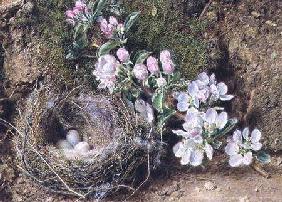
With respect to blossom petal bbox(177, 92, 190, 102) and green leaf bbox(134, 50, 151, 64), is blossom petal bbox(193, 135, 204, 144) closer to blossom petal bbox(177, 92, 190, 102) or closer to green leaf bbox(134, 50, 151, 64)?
blossom petal bbox(177, 92, 190, 102)

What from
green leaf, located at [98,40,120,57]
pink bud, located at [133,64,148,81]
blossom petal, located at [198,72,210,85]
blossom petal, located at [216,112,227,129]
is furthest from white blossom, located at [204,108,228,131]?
green leaf, located at [98,40,120,57]

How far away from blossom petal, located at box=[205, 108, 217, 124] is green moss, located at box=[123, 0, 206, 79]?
29cm

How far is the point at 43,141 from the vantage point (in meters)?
1.91

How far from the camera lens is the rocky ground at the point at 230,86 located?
192 cm

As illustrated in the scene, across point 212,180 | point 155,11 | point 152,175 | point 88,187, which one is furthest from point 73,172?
point 155,11

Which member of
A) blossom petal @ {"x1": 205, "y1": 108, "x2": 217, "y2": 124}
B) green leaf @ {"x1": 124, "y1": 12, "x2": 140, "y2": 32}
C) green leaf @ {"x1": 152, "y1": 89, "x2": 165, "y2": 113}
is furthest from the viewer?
green leaf @ {"x1": 124, "y1": 12, "x2": 140, "y2": 32}

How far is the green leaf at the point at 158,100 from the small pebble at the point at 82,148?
0.27 metres

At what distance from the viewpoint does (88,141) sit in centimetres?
199

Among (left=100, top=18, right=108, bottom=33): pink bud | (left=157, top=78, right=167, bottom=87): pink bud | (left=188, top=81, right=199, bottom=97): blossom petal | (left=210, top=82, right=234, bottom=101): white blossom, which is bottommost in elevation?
(left=210, top=82, right=234, bottom=101): white blossom

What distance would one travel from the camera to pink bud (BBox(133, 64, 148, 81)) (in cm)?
172

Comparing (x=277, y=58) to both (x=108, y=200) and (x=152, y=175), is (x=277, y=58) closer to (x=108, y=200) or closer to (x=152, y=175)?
(x=152, y=175)

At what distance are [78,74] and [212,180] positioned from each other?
0.55 metres

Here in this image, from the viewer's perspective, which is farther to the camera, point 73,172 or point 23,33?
point 23,33

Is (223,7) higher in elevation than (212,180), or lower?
higher
